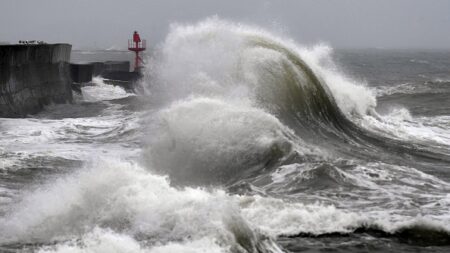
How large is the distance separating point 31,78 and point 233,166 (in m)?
11.9

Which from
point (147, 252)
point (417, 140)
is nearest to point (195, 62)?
point (417, 140)

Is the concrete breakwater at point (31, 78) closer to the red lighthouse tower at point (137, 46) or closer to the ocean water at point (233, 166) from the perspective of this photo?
the ocean water at point (233, 166)

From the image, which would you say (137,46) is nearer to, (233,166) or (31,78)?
(31,78)

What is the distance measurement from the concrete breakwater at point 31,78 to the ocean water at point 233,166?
720 millimetres

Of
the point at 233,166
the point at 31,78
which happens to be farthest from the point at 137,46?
the point at 233,166

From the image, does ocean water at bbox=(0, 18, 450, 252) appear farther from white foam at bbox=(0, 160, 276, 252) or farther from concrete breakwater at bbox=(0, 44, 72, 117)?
concrete breakwater at bbox=(0, 44, 72, 117)

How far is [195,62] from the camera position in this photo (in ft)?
49.2

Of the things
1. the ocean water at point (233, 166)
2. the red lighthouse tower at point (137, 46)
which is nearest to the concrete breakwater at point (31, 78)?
the ocean water at point (233, 166)

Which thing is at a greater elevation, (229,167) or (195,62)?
(195,62)

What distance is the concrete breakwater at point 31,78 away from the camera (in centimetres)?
1775

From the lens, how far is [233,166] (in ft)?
33.2

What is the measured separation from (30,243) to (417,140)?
31.8 feet

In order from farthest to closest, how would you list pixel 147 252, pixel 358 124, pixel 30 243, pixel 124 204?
pixel 358 124 < pixel 124 204 < pixel 30 243 < pixel 147 252

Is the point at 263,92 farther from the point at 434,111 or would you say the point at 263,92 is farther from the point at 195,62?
the point at 434,111
